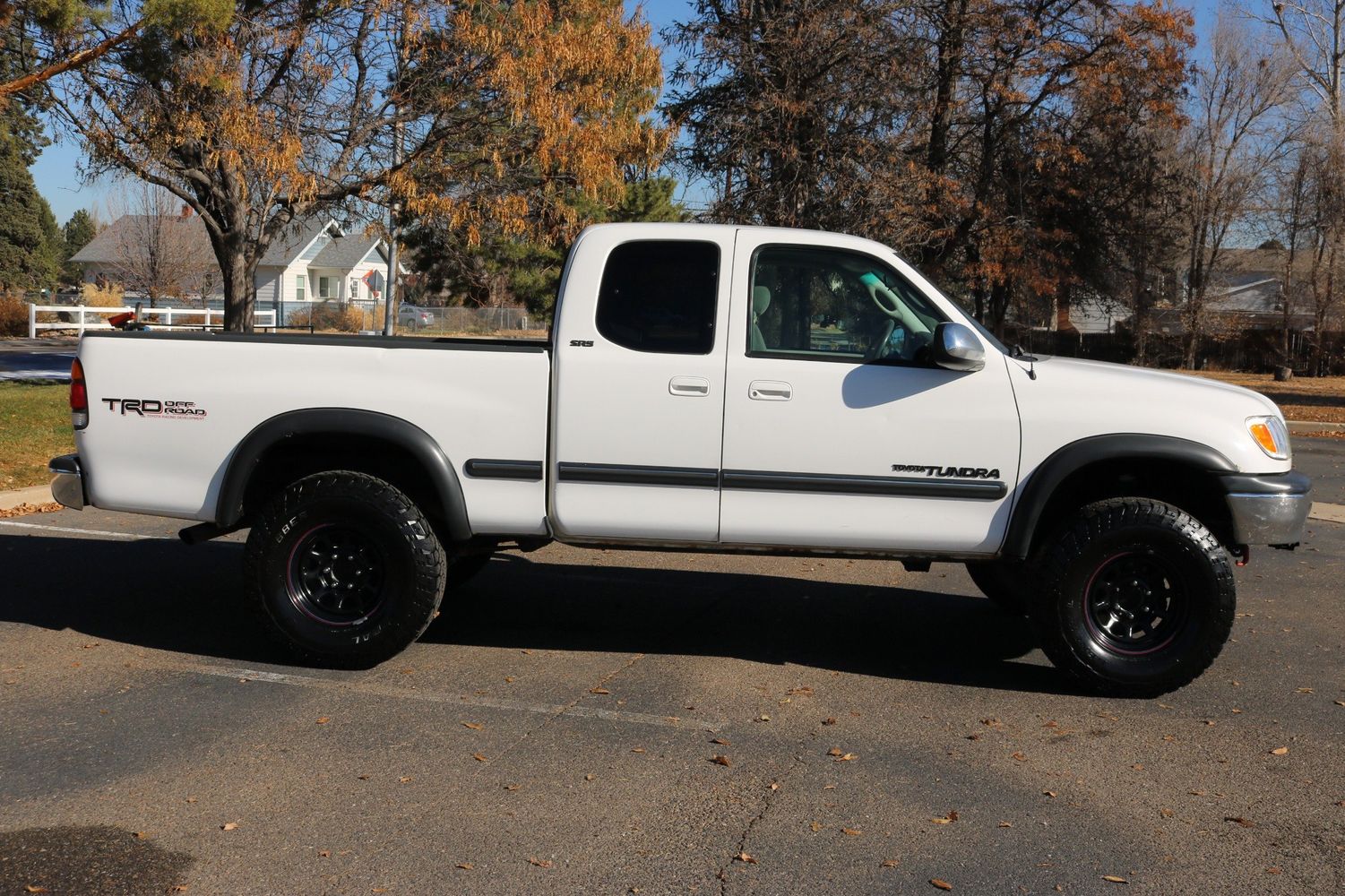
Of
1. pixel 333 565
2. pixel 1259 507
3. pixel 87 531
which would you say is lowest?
pixel 87 531

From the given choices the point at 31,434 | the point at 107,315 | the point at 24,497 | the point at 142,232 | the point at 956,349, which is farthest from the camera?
the point at 142,232

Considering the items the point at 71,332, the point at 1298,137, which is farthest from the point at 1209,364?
the point at 71,332

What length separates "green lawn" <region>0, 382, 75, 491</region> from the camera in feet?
39.8

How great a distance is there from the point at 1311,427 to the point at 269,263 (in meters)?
46.5

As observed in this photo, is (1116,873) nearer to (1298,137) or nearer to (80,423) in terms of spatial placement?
(80,423)

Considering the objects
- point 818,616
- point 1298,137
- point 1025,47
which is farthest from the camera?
point 1298,137

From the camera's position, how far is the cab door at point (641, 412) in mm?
5848

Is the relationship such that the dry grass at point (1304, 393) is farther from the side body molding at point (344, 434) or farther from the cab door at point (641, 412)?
the side body molding at point (344, 434)

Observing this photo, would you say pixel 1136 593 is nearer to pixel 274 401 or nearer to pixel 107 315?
pixel 274 401

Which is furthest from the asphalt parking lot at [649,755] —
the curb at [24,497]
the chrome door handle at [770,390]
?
the curb at [24,497]

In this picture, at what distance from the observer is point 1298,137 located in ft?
128

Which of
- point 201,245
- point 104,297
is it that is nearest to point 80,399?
point 201,245

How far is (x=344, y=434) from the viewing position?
5.96m

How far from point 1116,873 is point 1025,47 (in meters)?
24.6
